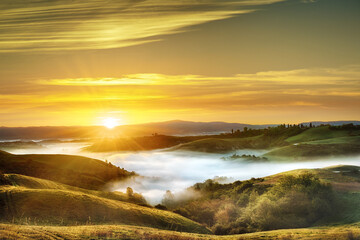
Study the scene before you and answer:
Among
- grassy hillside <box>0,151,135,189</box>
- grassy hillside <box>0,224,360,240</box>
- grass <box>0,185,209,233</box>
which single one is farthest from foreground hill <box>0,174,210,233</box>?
grassy hillside <box>0,151,135,189</box>

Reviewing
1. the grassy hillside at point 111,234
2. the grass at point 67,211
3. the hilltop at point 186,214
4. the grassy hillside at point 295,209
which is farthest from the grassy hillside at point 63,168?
the grassy hillside at point 111,234

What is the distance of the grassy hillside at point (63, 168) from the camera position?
298ft

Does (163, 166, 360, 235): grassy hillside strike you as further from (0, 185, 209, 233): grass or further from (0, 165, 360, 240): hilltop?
(0, 185, 209, 233): grass

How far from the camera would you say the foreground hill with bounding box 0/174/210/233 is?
121 ft

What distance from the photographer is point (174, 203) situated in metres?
93.2

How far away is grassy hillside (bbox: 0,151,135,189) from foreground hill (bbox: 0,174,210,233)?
4517cm

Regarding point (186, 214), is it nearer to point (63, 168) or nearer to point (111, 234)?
point (111, 234)

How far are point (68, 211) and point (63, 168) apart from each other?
6147cm

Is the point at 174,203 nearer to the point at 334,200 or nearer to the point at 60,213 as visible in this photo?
the point at 334,200

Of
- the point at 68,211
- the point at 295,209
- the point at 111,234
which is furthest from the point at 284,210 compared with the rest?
the point at 111,234

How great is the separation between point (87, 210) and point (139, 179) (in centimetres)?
9943

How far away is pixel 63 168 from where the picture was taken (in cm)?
9838

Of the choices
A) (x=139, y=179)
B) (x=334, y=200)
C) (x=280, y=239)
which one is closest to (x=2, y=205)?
(x=280, y=239)

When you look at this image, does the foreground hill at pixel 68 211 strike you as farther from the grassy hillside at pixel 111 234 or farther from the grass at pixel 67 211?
the grassy hillside at pixel 111 234
